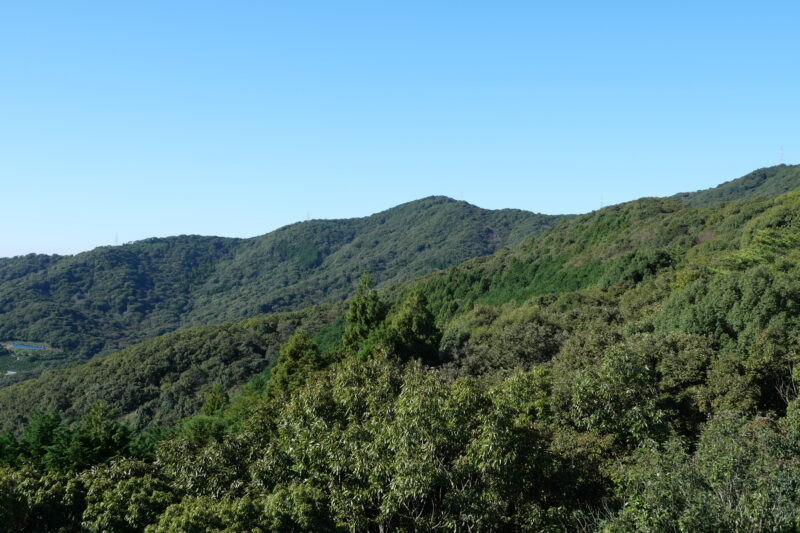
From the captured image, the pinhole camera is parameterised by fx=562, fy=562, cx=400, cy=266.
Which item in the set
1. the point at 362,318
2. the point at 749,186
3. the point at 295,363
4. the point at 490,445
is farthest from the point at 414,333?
the point at 749,186

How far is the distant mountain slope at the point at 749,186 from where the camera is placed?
16251cm

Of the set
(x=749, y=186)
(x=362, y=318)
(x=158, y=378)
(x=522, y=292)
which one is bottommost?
(x=158, y=378)

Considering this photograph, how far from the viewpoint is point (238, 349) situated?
89062 mm

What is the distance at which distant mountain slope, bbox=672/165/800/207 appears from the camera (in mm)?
162512

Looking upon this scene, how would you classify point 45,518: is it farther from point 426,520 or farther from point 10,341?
point 10,341

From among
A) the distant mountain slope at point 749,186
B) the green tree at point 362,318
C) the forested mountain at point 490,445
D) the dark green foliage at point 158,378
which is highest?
the distant mountain slope at point 749,186

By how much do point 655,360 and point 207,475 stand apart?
19.1 metres

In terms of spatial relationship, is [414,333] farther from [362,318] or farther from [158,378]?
[158,378]

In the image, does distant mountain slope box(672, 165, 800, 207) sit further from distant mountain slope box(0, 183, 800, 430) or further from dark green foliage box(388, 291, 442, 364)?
dark green foliage box(388, 291, 442, 364)

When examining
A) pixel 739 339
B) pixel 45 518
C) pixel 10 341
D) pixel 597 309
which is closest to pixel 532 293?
pixel 597 309

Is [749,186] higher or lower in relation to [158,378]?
higher

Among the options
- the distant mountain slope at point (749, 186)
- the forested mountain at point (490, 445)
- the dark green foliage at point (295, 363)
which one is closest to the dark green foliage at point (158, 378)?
the dark green foliage at point (295, 363)

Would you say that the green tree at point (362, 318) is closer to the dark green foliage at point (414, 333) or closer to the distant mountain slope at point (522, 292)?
the dark green foliage at point (414, 333)

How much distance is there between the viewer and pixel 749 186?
7190 inches
